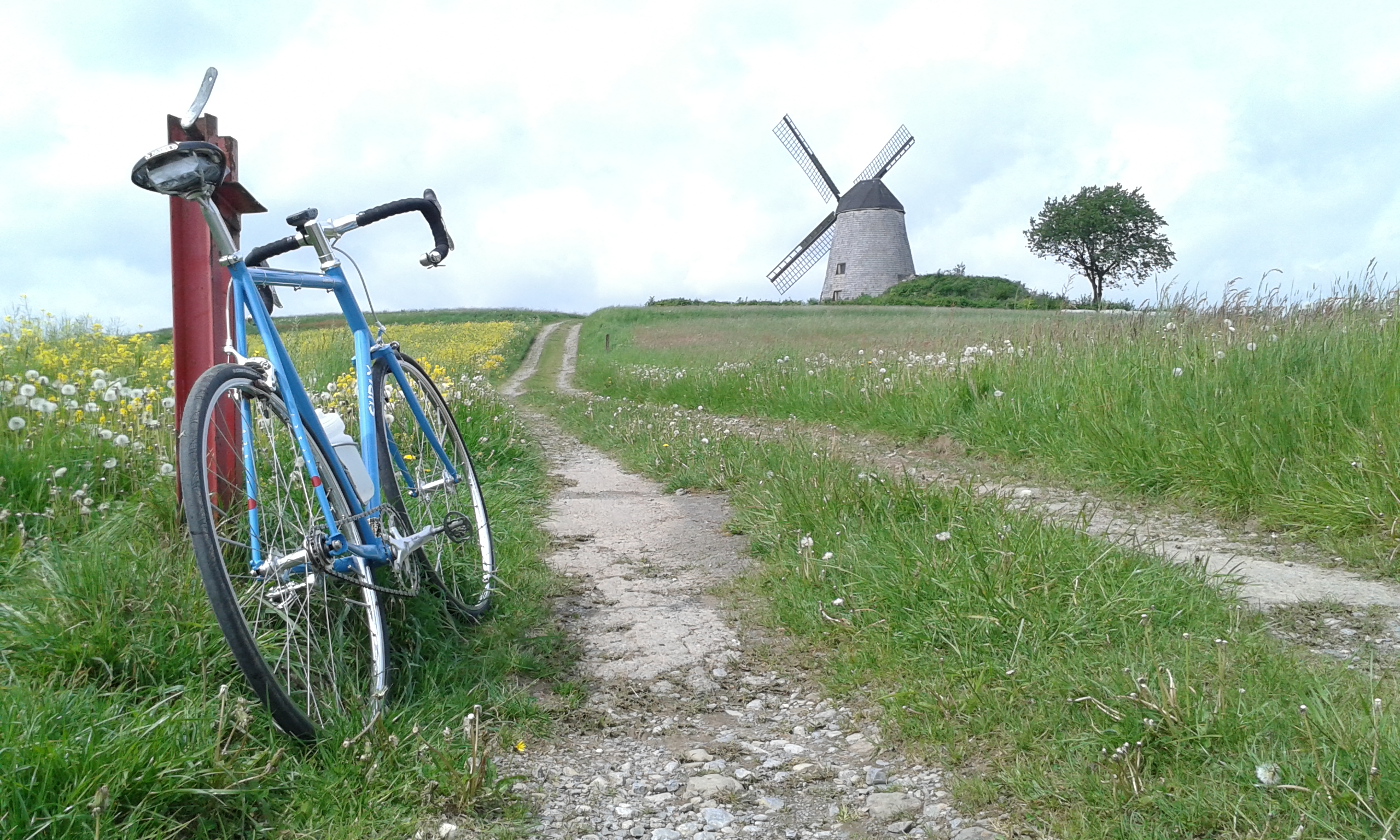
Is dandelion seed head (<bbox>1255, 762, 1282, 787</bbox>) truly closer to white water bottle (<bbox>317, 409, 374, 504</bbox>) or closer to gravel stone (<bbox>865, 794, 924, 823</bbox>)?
gravel stone (<bbox>865, 794, 924, 823</bbox>)

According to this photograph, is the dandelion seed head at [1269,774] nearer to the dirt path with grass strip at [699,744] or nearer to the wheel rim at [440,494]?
the dirt path with grass strip at [699,744]

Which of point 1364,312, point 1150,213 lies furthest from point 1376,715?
point 1150,213

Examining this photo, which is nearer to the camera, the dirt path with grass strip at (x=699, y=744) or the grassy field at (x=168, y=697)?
the grassy field at (x=168, y=697)

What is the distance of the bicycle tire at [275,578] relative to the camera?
2.32 metres

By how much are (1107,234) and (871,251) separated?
63.8 feet

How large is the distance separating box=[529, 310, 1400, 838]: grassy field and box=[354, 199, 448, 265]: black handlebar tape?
6.92 feet

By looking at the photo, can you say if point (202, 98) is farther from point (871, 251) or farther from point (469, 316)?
point (469, 316)

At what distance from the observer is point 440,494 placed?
4.43 m

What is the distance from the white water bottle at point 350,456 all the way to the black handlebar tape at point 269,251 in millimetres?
585

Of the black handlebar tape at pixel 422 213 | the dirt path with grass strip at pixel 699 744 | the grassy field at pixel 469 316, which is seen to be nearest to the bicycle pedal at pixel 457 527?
the dirt path with grass strip at pixel 699 744

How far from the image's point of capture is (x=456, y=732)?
2660 millimetres

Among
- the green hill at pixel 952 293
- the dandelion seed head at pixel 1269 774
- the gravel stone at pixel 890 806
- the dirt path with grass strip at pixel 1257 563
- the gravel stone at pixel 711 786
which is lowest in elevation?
the gravel stone at pixel 711 786

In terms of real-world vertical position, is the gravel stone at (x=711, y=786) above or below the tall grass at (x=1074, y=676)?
below

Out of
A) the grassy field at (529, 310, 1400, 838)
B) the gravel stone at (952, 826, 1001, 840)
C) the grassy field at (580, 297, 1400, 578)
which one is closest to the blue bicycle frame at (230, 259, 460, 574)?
the grassy field at (529, 310, 1400, 838)
